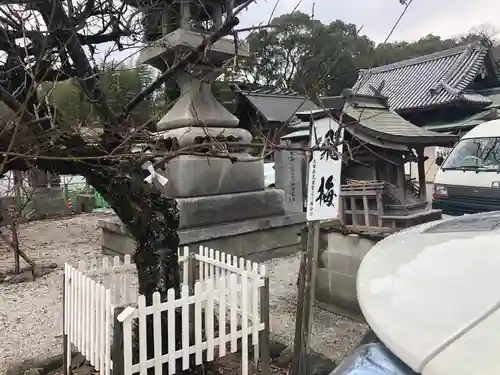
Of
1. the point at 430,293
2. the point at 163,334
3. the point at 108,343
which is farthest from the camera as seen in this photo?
the point at 163,334

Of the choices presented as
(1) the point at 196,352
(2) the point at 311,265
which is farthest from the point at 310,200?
(1) the point at 196,352

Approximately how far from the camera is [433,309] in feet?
3.50

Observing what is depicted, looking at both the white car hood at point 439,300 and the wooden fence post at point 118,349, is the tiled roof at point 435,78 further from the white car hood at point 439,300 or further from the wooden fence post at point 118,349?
the white car hood at point 439,300

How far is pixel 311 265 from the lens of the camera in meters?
3.18

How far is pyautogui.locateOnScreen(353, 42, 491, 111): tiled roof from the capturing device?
16.2 metres

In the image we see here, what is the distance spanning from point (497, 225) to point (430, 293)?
2.16 feet

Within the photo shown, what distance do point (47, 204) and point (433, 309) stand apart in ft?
44.4

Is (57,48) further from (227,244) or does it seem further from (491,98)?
(491,98)

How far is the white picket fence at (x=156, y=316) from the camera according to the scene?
2746mm

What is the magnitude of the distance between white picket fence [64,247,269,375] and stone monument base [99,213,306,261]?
7.96ft

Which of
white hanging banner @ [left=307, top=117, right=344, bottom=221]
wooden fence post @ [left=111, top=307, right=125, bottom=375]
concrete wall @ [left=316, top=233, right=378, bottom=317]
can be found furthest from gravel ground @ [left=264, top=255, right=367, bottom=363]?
wooden fence post @ [left=111, top=307, right=125, bottom=375]

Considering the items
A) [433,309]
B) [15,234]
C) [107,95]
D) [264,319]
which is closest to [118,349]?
[264,319]

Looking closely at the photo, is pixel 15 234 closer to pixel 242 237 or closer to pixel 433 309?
pixel 242 237

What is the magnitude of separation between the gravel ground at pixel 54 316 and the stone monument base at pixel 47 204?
4325 mm
